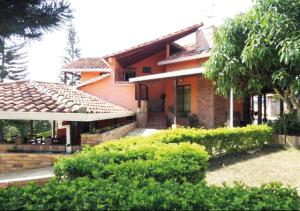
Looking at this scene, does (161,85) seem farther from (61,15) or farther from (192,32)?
(61,15)

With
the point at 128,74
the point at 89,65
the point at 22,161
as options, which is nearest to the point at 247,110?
the point at 128,74

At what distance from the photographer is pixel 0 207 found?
324 centimetres

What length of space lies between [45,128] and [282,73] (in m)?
27.2

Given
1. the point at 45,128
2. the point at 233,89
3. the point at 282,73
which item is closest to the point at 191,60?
the point at 233,89

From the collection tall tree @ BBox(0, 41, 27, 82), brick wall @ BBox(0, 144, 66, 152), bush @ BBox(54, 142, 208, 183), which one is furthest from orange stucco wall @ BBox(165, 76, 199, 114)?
tall tree @ BBox(0, 41, 27, 82)

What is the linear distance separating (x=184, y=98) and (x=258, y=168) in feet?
32.1

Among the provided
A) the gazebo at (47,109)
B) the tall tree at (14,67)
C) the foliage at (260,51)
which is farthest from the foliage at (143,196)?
the tall tree at (14,67)

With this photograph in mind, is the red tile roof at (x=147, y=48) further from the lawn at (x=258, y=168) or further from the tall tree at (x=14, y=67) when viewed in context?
the tall tree at (x=14, y=67)

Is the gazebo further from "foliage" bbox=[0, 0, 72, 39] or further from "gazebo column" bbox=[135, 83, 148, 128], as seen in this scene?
"gazebo column" bbox=[135, 83, 148, 128]

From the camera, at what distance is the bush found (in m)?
4.93

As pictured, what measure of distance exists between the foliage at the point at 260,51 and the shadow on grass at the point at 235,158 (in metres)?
2.28

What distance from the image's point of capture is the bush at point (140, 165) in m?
4.93

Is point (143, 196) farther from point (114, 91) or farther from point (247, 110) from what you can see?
point (114, 91)

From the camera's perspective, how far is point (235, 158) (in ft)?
34.8
